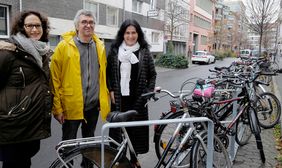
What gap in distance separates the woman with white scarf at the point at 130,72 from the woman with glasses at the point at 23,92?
101 cm

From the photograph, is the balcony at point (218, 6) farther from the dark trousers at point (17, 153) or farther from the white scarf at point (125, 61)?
the dark trousers at point (17, 153)

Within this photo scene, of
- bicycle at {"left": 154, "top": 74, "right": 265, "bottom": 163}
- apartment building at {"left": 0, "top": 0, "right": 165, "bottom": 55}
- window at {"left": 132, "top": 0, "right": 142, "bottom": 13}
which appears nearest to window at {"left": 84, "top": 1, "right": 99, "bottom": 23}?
apartment building at {"left": 0, "top": 0, "right": 165, "bottom": 55}

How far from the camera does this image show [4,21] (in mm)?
13961

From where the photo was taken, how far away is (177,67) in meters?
24.6

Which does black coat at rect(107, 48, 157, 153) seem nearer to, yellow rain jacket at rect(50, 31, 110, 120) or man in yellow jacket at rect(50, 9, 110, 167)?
man in yellow jacket at rect(50, 9, 110, 167)

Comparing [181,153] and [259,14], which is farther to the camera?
[259,14]

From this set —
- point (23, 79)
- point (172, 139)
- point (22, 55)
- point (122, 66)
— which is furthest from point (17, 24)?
point (172, 139)

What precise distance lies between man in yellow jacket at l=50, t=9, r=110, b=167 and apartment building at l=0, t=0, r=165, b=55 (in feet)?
26.0

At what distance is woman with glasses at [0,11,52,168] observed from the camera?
2.44 meters

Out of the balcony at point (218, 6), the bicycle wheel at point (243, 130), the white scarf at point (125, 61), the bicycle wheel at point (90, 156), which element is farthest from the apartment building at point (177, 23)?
the balcony at point (218, 6)

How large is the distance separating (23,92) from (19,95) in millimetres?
41

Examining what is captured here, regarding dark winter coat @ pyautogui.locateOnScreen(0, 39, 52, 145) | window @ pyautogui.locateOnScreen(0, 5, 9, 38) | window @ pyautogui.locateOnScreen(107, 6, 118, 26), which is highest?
window @ pyautogui.locateOnScreen(107, 6, 118, 26)

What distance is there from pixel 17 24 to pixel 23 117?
0.85 metres

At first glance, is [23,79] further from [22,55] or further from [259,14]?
[259,14]
